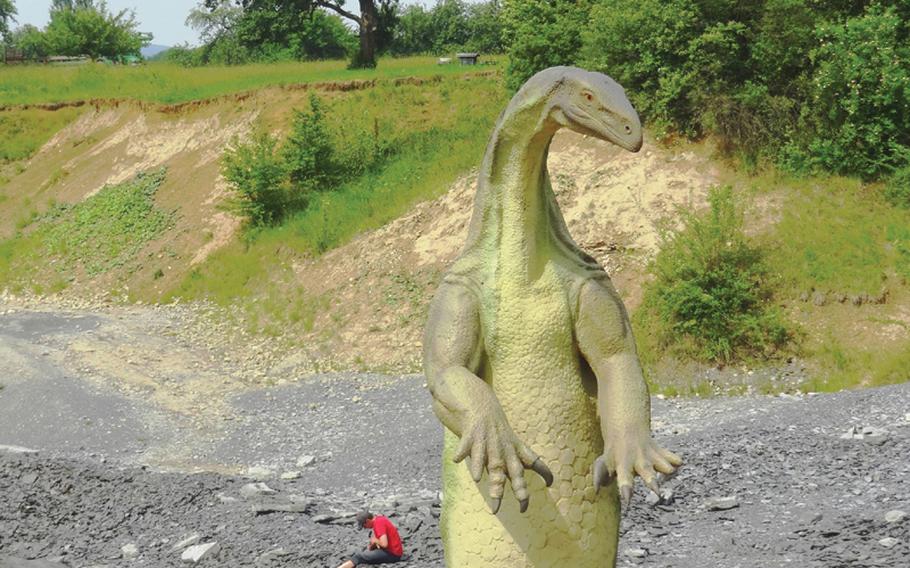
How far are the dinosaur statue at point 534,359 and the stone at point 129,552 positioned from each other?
538cm

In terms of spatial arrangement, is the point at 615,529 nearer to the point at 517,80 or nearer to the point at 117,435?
the point at 117,435

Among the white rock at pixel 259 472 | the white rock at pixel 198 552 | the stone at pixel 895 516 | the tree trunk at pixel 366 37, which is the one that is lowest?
the white rock at pixel 259 472

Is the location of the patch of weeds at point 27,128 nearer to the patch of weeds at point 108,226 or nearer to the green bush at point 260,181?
the patch of weeds at point 108,226

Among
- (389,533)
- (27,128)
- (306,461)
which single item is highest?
(27,128)

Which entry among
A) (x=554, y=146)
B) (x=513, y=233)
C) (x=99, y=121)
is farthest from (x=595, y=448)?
(x=99, y=121)

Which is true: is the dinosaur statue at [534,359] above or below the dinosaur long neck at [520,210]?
below

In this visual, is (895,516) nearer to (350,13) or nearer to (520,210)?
(520,210)

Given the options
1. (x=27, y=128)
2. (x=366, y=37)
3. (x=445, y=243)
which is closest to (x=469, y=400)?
(x=445, y=243)

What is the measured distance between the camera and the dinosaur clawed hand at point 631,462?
3242 millimetres

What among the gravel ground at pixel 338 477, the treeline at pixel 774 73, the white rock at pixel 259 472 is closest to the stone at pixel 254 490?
the gravel ground at pixel 338 477

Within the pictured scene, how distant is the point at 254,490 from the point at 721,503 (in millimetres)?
4269

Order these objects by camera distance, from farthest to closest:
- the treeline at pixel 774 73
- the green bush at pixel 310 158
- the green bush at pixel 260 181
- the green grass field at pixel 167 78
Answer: the green grass field at pixel 167 78 → the green bush at pixel 310 158 → the green bush at pixel 260 181 → the treeline at pixel 774 73

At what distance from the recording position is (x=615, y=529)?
3611mm

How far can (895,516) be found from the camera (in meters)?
7.52
